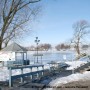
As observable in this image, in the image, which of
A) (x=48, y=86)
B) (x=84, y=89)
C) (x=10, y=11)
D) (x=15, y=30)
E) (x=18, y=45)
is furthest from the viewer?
(x=18, y=45)

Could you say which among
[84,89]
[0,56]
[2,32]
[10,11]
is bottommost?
[84,89]

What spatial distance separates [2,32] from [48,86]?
13.7m

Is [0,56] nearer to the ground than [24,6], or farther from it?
nearer to the ground

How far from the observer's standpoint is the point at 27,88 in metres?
12.7

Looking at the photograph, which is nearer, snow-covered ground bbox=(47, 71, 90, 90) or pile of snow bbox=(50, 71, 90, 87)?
snow-covered ground bbox=(47, 71, 90, 90)

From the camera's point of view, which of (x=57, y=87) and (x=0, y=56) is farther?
(x=0, y=56)

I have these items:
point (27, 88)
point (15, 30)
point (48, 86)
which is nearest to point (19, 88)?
point (27, 88)

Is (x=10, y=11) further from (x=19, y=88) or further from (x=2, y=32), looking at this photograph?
(x=19, y=88)

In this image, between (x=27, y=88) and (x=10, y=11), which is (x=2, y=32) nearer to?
(x=10, y=11)

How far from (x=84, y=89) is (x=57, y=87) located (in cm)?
138

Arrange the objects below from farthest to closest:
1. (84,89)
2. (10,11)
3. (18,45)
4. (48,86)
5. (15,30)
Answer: (18,45), (15,30), (10,11), (48,86), (84,89)

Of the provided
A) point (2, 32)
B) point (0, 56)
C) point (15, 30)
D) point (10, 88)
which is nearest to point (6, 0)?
point (2, 32)

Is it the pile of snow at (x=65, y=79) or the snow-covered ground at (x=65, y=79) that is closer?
the snow-covered ground at (x=65, y=79)

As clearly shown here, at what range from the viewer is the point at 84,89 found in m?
12.4
